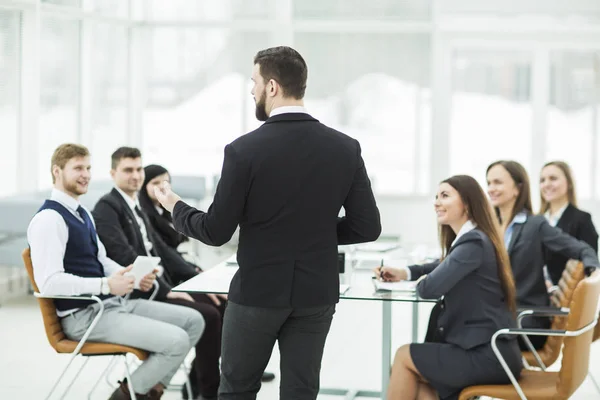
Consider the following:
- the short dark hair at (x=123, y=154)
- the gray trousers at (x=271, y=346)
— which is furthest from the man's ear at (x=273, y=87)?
the short dark hair at (x=123, y=154)

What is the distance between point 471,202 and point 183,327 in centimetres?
159

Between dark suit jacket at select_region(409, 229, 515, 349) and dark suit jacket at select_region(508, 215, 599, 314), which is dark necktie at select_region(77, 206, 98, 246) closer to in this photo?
dark suit jacket at select_region(409, 229, 515, 349)

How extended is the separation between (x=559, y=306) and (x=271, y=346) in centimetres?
216

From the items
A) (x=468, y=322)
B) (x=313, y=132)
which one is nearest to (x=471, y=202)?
(x=468, y=322)

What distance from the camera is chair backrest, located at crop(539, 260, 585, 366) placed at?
432cm

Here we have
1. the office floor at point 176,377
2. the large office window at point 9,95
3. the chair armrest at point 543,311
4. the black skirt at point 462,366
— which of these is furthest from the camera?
the large office window at point 9,95

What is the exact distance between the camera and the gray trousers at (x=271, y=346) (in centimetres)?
290

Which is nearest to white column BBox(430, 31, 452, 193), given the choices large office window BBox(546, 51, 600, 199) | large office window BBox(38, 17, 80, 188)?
large office window BBox(546, 51, 600, 199)

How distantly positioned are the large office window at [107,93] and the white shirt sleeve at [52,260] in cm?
574

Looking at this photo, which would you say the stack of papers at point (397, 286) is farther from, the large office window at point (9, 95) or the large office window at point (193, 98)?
the large office window at point (193, 98)

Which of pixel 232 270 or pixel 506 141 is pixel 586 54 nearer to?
pixel 506 141

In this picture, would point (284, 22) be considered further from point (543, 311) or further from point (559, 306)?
point (543, 311)

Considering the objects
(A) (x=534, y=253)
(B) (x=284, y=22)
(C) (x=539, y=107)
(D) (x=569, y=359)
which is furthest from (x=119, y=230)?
(C) (x=539, y=107)

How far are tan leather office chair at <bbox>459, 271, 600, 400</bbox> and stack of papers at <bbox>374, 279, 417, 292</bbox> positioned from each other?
1.72 ft
